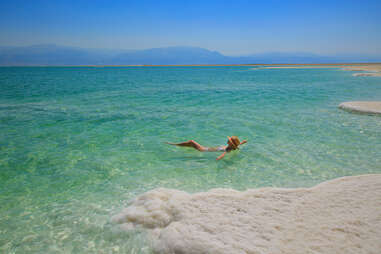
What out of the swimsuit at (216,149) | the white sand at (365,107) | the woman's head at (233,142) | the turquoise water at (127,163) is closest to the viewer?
the turquoise water at (127,163)

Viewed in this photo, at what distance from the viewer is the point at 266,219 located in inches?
133

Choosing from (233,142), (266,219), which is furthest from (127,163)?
(266,219)

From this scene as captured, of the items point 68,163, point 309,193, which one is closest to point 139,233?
point 309,193

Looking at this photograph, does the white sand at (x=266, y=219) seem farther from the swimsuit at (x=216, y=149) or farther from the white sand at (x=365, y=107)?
the white sand at (x=365, y=107)

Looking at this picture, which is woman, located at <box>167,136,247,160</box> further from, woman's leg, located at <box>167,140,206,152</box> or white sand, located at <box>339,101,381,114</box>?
white sand, located at <box>339,101,381,114</box>

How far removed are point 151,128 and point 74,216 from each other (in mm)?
6228

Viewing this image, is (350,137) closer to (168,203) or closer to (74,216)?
(168,203)

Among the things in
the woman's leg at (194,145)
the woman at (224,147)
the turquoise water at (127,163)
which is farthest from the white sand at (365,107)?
the woman's leg at (194,145)

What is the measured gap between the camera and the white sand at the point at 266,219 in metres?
2.84

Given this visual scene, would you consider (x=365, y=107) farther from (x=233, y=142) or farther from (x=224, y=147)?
(x=224, y=147)

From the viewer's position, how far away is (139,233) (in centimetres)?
364

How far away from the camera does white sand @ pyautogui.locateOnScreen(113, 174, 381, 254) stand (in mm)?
2838

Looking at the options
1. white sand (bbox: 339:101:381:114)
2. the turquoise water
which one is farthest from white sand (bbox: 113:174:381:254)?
white sand (bbox: 339:101:381:114)

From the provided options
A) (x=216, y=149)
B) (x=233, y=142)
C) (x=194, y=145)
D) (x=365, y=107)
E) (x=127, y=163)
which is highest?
(x=365, y=107)
